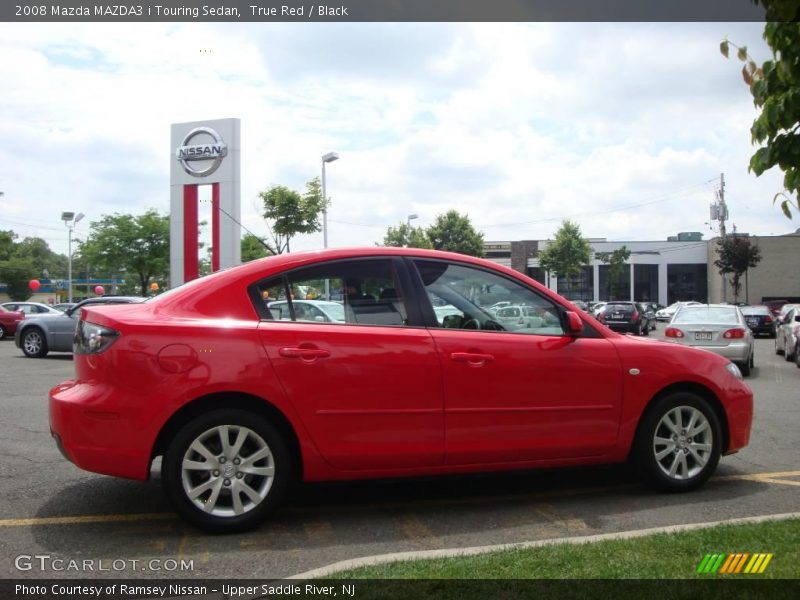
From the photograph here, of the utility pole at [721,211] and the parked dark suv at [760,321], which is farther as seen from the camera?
the utility pole at [721,211]

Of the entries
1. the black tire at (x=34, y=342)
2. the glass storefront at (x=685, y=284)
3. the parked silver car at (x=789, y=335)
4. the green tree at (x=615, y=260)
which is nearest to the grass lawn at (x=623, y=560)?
the parked silver car at (x=789, y=335)

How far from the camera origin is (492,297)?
529 centimetres

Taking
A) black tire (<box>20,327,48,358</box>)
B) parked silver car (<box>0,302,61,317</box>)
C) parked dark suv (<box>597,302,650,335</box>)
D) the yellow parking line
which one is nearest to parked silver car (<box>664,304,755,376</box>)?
the yellow parking line

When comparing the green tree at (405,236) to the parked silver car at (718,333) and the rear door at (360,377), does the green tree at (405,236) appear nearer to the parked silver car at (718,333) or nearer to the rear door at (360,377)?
the parked silver car at (718,333)

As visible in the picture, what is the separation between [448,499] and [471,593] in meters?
1.99

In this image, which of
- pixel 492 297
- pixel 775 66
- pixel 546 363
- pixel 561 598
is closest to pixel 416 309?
pixel 492 297

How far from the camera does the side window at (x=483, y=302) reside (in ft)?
16.8

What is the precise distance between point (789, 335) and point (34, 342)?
1836 centimetres

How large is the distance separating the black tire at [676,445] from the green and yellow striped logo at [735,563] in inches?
59.0

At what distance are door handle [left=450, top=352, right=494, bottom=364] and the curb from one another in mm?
1200

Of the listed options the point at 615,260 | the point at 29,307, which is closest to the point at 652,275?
the point at 615,260

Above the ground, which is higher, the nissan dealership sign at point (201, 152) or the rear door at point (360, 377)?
the nissan dealership sign at point (201, 152)

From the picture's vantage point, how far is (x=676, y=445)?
5.42 m

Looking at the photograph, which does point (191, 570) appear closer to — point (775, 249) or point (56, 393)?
point (56, 393)
